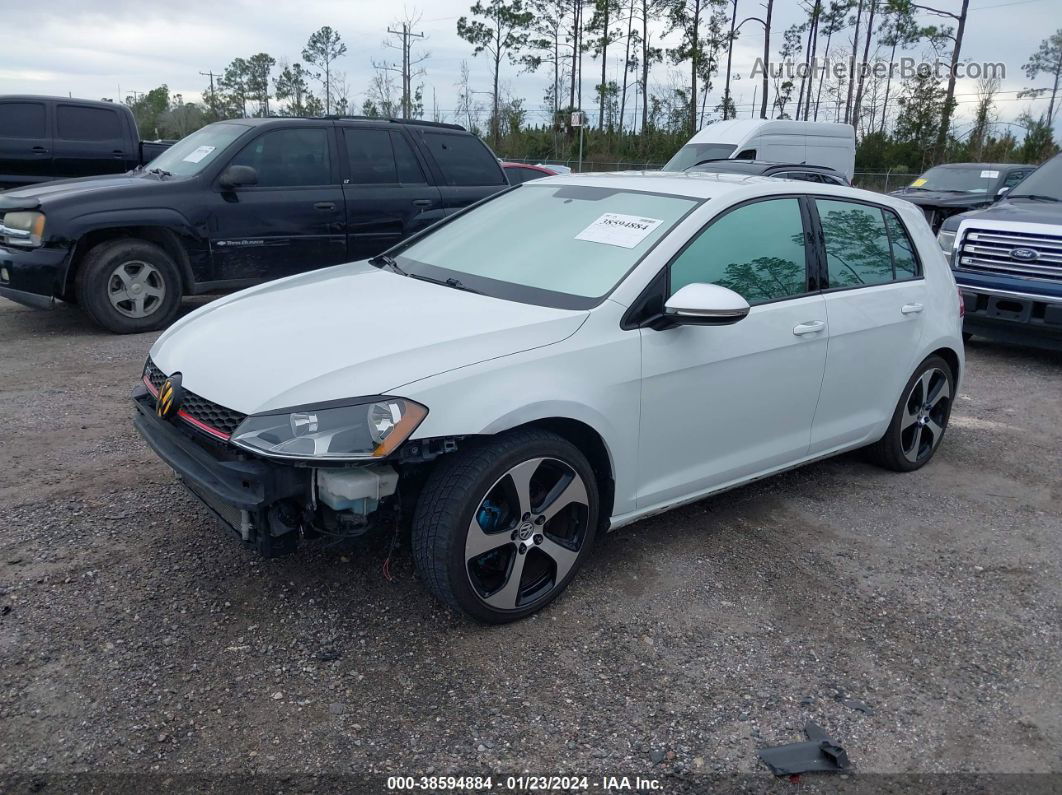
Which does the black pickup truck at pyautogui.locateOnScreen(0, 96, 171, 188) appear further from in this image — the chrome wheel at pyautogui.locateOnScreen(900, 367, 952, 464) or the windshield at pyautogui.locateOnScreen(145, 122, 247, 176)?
the chrome wheel at pyautogui.locateOnScreen(900, 367, 952, 464)

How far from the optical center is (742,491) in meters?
4.52

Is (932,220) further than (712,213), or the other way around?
(932,220)

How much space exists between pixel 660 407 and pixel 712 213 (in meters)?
0.89

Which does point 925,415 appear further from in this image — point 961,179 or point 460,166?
point 961,179

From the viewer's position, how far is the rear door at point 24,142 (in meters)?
→ 10.4

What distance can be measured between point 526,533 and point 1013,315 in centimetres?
627

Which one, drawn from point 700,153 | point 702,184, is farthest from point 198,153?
point 700,153

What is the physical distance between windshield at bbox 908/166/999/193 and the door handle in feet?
42.6

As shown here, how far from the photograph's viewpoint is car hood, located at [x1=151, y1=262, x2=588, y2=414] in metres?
2.81

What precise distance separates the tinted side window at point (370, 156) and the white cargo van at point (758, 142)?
7.51 metres

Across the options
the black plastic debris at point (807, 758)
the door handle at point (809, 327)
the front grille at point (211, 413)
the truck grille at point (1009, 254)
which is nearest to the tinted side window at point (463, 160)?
the truck grille at point (1009, 254)

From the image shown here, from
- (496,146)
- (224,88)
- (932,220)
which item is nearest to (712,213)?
(932,220)

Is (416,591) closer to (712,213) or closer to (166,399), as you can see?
(166,399)

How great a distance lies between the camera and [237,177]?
7.06 meters
